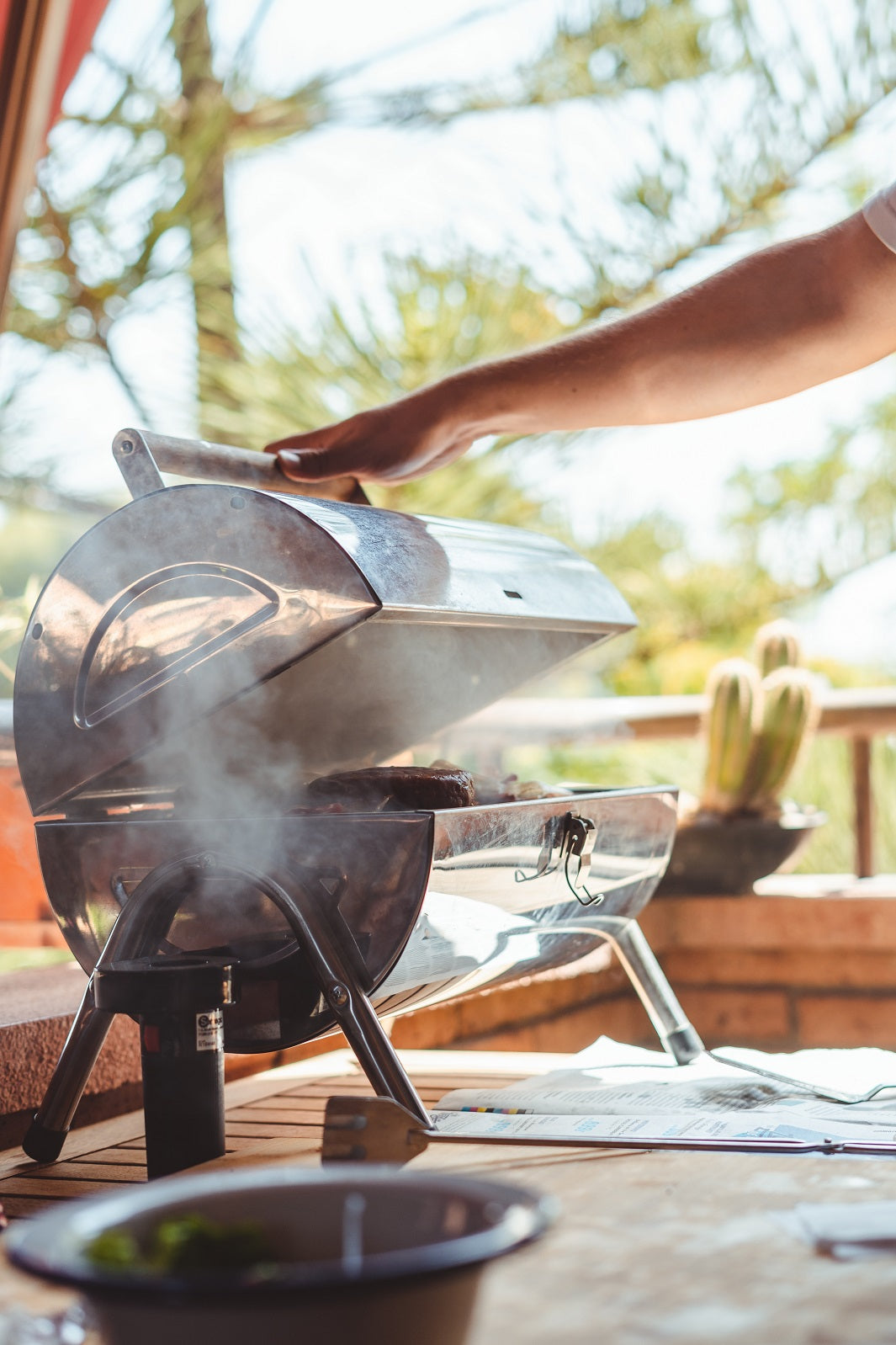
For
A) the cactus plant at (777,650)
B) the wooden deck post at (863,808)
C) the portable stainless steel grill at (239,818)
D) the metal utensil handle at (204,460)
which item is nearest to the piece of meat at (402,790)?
the portable stainless steel grill at (239,818)

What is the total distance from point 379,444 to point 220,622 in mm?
443

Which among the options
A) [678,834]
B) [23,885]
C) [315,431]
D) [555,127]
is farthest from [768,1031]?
[555,127]

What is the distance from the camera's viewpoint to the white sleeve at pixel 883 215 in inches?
55.7

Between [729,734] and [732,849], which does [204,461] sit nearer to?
[729,734]

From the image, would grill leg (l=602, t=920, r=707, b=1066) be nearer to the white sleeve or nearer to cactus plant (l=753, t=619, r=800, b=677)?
the white sleeve

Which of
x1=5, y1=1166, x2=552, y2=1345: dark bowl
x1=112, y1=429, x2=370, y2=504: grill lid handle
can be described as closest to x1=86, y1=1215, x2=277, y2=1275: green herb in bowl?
x1=5, y1=1166, x2=552, y2=1345: dark bowl

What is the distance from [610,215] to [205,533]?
274 cm

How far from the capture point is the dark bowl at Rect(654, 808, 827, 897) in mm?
2680

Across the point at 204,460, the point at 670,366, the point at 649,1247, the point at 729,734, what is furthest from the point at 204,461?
the point at 729,734

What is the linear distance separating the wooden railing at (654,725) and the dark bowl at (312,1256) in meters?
2.05

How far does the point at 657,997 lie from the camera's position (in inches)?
65.9

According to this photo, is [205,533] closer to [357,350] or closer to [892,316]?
[892,316]

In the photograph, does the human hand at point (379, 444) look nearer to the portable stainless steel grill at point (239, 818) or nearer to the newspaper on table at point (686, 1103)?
the portable stainless steel grill at point (239, 818)

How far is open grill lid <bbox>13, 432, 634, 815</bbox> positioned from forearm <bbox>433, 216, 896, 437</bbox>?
7.5 inches
